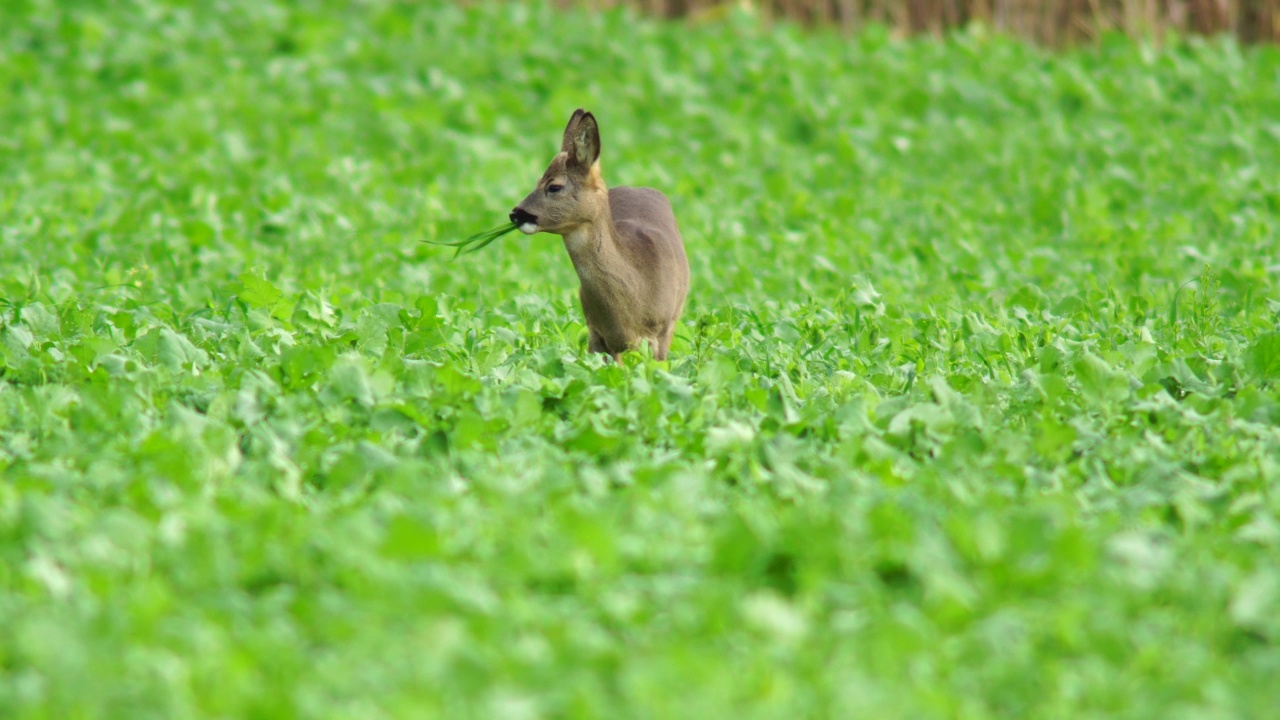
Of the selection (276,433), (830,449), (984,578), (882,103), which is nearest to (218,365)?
(276,433)

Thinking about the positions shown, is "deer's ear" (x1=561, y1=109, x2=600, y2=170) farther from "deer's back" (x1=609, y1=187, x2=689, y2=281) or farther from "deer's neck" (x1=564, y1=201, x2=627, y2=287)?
"deer's back" (x1=609, y1=187, x2=689, y2=281)

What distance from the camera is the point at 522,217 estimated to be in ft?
19.4

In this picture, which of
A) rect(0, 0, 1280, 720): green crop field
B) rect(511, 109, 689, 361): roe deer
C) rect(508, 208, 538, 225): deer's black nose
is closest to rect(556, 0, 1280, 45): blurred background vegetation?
rect(0, 0, 1280, 720): green crop field

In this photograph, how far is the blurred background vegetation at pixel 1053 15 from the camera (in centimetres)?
1445

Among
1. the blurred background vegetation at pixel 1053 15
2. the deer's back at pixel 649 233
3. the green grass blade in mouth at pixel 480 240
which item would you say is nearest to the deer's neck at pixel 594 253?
the deer's back at pixel 649 233

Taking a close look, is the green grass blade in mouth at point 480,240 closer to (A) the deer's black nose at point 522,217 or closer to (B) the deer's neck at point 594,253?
(A) the deer's black nose at point 522,217

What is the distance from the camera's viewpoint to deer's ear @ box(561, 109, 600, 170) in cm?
602

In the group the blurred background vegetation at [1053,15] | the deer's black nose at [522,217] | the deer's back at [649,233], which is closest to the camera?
the deer's black nose at [522,217]

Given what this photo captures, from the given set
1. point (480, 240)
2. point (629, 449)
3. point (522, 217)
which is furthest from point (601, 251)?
point (480, 240)

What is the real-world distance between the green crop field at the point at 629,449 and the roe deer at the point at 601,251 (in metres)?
0.23

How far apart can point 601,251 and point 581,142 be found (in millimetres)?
421

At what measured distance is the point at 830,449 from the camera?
15.3 ft

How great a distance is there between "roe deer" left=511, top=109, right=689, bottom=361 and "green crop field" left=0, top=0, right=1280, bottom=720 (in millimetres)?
232

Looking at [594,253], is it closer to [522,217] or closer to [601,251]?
[601,251]
